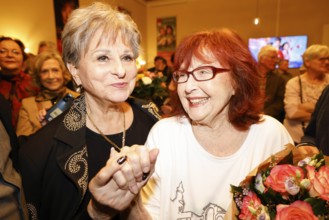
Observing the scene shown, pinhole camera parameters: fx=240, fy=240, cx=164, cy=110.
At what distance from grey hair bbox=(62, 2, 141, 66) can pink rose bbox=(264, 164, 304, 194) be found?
102cm

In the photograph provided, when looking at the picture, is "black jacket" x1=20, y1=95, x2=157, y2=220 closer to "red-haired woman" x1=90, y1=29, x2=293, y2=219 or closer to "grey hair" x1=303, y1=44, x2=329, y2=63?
"red-haired woman" x1=90, y1=29, x2=293, y2=219

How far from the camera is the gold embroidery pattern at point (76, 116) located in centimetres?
144

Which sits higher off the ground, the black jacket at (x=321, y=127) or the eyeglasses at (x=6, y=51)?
the eyeglasses at (x=6, y=51)

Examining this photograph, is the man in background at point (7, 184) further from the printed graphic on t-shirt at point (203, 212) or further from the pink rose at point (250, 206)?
the pink rose at point (250, 206)

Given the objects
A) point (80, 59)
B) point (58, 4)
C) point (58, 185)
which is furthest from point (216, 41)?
point (58, 4)

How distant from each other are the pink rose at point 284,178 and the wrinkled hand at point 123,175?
404 mm

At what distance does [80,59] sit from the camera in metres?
1.35

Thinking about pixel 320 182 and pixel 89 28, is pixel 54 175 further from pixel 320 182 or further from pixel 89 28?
pixel 320 182

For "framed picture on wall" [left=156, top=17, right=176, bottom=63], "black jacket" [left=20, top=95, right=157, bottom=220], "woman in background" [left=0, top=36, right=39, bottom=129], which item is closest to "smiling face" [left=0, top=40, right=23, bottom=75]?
"woman in background" [left=0, top=36, right=39, bottom=129]

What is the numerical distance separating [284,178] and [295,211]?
0.10 m

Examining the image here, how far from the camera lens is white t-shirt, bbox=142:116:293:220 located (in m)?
1.26

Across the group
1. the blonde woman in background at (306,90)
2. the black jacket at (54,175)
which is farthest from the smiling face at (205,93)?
the blonde woman in background at (306,90)

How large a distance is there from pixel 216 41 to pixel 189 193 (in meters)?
0.81

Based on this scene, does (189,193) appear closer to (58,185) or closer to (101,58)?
(58,185)
